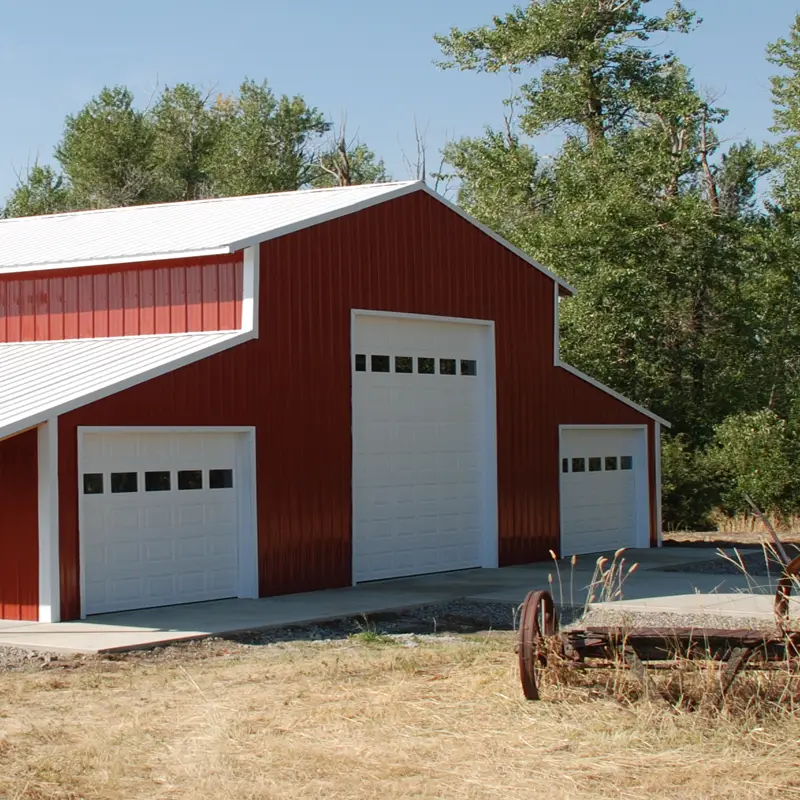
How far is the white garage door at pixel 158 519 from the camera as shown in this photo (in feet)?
51.6

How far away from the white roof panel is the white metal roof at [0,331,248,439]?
3.69 ft

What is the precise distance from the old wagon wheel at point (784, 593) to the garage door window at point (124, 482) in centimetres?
834

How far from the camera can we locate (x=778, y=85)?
44.8 metres

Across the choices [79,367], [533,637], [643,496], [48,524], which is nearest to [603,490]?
[643,496]

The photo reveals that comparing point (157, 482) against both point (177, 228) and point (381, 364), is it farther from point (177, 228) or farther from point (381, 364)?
point (177, 228)

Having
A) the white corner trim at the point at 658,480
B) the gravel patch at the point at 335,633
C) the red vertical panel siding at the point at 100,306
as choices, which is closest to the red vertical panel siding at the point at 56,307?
the red vertical panel siding at the point at 100,306

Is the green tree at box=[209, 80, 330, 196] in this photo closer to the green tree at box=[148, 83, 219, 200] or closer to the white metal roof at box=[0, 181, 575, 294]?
the green tree at box=[148, 83, 219, 200]

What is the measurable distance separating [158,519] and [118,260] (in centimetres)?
401

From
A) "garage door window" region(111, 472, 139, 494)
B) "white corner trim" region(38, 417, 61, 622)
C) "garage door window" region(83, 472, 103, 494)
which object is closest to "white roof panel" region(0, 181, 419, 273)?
"garage door window" region(111, 472, 139, 494)

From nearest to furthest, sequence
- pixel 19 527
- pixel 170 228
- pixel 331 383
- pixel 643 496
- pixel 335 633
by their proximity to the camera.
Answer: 1. pixel 335 633
2. pixel 19 527
3. pixel 331 383
4. pixel 170 228
5. pixel 643 496

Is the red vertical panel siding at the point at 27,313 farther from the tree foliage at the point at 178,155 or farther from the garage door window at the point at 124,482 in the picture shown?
the tree foliage at the point at 178,155

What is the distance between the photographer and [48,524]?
1510cm

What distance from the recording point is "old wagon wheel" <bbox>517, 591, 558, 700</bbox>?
9969mm

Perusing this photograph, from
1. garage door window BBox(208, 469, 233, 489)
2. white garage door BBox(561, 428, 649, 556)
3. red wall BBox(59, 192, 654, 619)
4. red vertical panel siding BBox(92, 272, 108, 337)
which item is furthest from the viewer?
white garage door BBox(561, 428, 649, 556)
